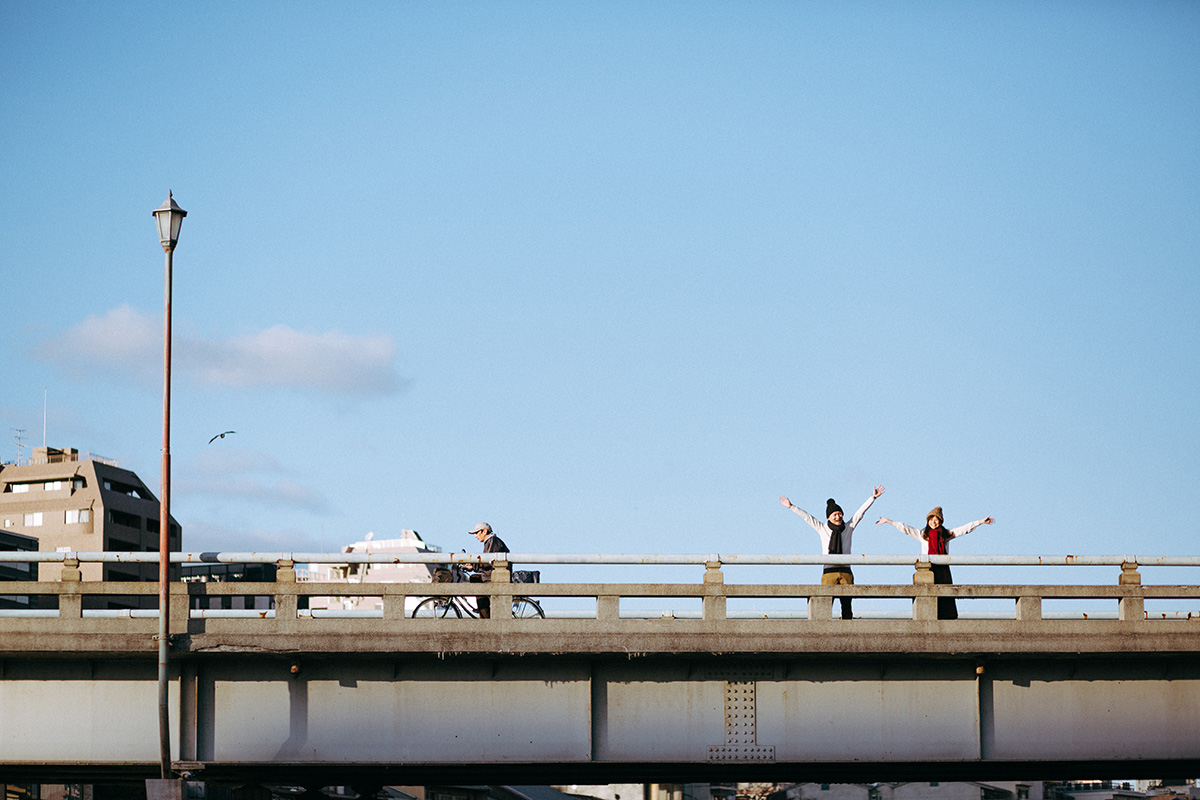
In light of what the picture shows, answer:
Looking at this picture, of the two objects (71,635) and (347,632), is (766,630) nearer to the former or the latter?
(347,632)

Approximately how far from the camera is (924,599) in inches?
826

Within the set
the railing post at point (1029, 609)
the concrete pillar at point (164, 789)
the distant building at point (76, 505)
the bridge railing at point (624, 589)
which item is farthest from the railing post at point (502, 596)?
the distant building at point (76, 505)

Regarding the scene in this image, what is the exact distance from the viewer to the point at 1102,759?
2167cm

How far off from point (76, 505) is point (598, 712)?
342 feet

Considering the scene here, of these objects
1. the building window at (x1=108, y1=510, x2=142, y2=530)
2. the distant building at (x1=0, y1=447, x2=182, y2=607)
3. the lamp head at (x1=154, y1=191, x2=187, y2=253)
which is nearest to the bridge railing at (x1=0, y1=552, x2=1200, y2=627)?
the lamp head at (x1=154, y1=191, x2=187, y2=253)

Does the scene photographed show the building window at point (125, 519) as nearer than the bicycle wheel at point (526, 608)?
No

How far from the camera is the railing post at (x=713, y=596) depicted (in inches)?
814

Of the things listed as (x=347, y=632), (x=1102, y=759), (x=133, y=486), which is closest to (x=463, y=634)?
(x=347, y=632)

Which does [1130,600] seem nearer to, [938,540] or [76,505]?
[938,540]

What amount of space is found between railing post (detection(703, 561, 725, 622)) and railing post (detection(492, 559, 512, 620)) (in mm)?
2922

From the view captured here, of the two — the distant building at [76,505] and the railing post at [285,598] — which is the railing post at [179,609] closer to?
the railing post at [285,598]

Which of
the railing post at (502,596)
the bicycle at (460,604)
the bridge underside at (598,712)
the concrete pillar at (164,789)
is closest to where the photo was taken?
the concrete pillar at (164,789)

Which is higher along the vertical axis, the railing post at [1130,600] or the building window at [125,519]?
the building window at [125,519]

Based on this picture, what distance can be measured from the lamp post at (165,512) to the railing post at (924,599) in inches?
430
